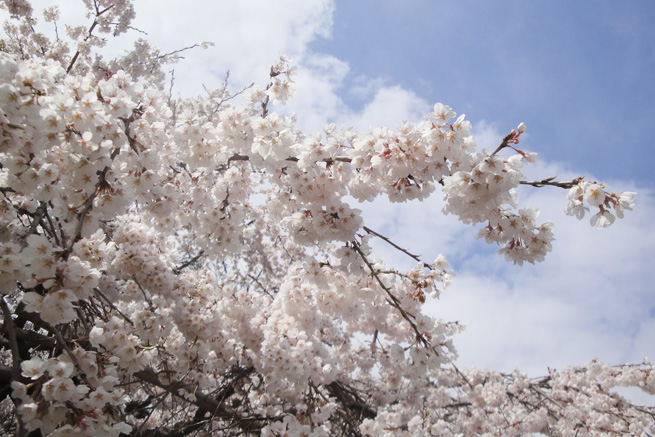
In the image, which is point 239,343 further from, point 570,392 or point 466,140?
point 570,392

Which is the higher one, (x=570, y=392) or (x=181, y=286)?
(x=570, y=392)

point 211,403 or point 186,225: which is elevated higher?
point 186,225

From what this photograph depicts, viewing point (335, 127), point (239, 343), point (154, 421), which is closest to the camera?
point (335, 127)

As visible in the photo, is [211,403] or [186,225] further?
[211,403]

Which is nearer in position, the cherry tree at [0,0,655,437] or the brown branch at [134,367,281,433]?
the cherry tree at [0,0,655,437]

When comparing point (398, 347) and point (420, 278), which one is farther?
point (398, 347)

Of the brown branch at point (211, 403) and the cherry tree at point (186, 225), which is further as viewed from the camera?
the brown branch at point (211, 403)

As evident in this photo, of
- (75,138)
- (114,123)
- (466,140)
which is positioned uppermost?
(466,140)

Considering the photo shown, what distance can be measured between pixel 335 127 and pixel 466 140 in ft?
3.01

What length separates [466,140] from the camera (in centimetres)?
243

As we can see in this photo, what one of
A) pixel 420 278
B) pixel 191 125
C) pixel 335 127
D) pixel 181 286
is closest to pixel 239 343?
pixel 181 286

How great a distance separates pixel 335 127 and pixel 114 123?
1.41 meters

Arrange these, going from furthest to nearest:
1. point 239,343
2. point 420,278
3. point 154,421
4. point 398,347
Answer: point 154,421, point 239,343, point 398,347, point 420,278

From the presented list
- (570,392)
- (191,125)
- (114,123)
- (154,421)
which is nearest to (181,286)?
(191,125)
